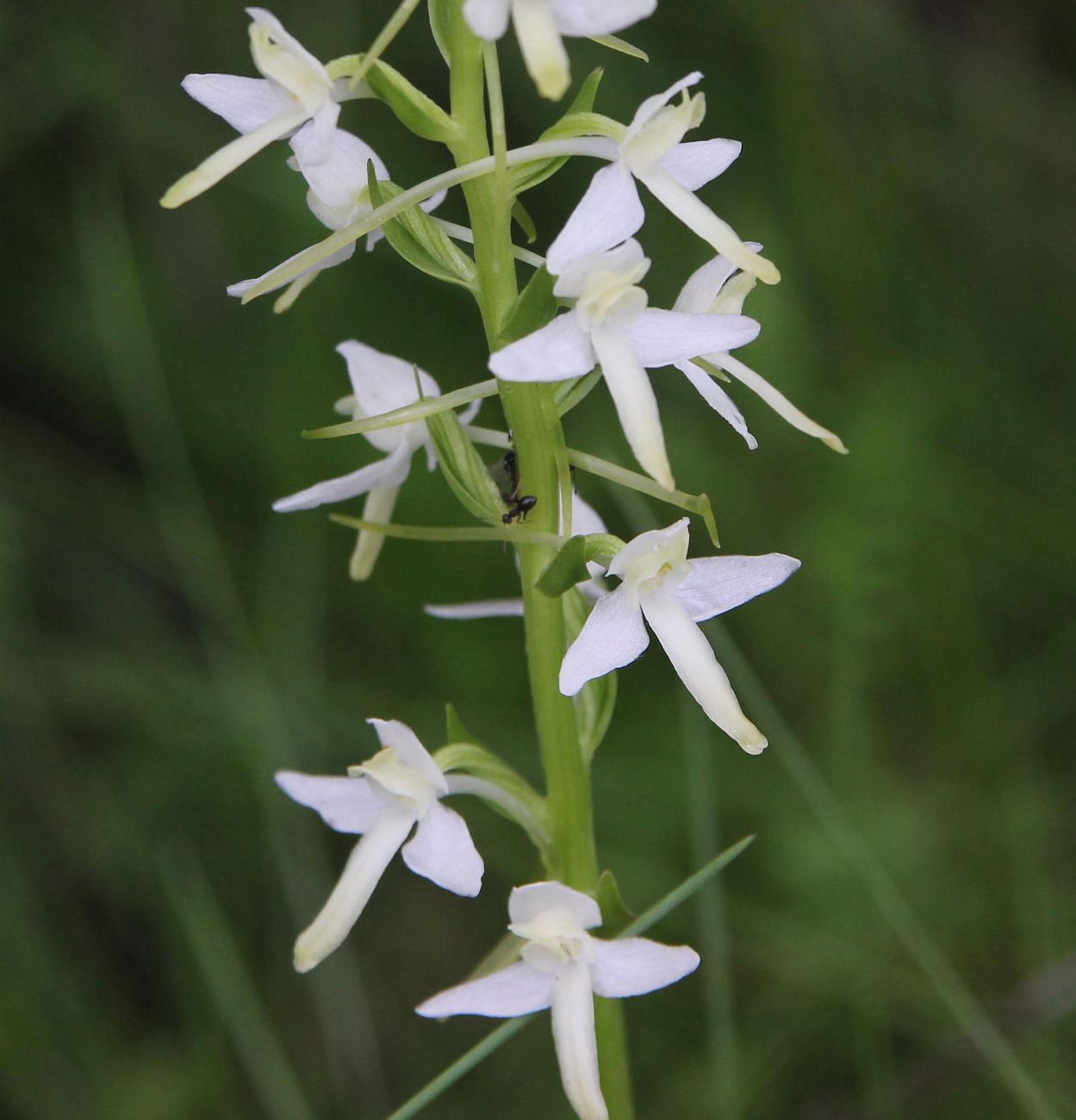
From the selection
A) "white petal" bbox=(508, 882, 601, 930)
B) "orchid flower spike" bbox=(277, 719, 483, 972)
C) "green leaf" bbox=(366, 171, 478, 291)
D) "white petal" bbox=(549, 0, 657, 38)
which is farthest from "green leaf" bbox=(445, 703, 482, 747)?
"white petal" bbox=(549, 0, 657, 38)

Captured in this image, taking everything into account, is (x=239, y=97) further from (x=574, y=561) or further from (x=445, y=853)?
(x=445, y=853)

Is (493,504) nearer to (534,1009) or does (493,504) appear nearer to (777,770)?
(534,1009)

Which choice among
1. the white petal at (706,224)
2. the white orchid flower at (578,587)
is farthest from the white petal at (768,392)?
the white orchid flower at (578,587)

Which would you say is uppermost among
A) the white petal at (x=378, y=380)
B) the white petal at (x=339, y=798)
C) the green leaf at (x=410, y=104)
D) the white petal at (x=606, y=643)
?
the green leaf at (x=410, y=104)

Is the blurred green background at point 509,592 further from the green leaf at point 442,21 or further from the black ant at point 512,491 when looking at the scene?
the green leaf at point 442,21

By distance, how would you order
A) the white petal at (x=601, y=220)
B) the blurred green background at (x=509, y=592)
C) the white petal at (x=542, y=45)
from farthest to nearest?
the blurred green background at (x=509, y=592), the white petal at (x=601, y=220), the white petal at (x=542, y=45)

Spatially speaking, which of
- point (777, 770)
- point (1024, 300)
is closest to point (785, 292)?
point (1024, 300)
